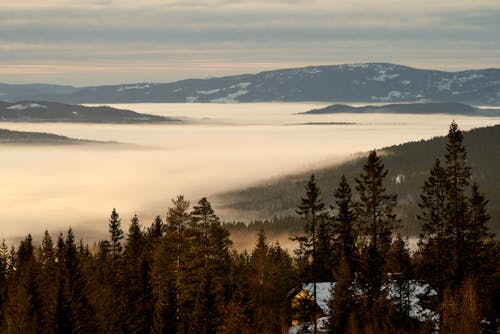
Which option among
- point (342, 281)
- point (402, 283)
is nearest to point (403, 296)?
point (402, 283)

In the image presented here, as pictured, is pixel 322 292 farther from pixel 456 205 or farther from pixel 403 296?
pixel 456 205

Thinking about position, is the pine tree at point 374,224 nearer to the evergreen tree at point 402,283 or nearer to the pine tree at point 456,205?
the evergreen tree at point 402,283

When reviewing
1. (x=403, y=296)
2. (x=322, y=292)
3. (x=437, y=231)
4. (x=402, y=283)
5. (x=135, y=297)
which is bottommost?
(x=135, y=297)

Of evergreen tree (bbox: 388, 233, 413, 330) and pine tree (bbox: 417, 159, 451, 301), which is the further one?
pine tree (bbox: 417, 159, 451, 301)

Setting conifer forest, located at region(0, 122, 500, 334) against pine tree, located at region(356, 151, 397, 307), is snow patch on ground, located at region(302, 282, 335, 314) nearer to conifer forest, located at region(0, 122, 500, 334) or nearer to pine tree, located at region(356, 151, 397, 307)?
conifer forest, located at region(0, 122, 500, 334)

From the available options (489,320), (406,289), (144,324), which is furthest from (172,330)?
(489,320)

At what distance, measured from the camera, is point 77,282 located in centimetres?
7700

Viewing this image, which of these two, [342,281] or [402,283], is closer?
[402,283]

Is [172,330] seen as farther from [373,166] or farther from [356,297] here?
[373,166]

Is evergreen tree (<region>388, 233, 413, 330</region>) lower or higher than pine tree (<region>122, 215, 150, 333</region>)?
higher

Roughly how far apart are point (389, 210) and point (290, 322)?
2808cm

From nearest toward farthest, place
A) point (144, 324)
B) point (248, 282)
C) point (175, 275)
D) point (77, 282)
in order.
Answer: point (175, 275) < point (144, 324) < point (77, 282) < point (248, 282)

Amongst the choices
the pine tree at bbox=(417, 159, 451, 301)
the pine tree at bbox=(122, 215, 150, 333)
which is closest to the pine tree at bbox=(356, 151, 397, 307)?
the pine tree at bbox=(417, 159, 451, 301)

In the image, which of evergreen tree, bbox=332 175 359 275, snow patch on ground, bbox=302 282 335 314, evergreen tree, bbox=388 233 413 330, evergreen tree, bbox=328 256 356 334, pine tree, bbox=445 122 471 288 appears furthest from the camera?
evergreen tree, bbox=332 175 359 275
